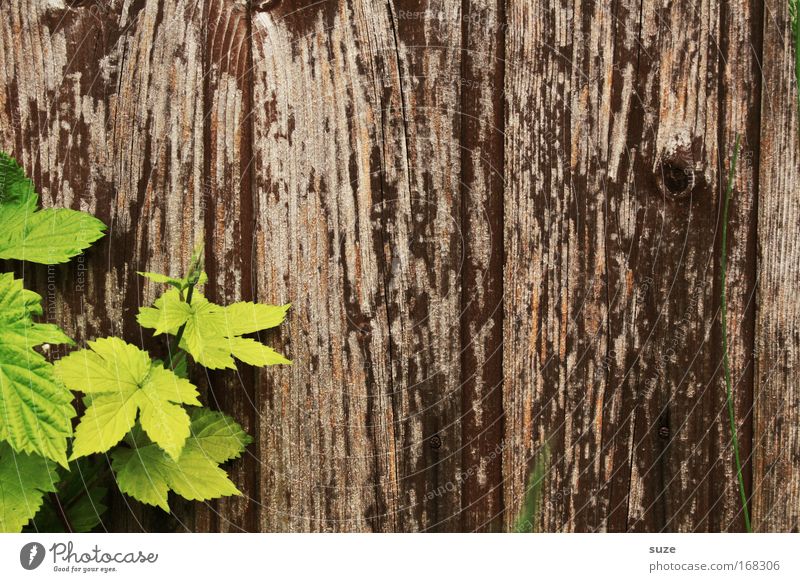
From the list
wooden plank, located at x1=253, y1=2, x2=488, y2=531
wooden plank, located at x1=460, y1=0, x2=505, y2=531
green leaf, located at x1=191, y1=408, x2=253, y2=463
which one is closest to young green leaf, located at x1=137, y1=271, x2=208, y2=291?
wooden plank, located at x1=253, y1=2, x2=488, y2=531

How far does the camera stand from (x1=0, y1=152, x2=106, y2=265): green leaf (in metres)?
1.09

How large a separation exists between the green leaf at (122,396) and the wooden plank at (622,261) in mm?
617

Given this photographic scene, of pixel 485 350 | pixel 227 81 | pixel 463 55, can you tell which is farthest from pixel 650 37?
pixel 227 81

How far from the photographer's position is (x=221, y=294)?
1188mm

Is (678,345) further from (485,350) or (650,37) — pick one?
(650,37)

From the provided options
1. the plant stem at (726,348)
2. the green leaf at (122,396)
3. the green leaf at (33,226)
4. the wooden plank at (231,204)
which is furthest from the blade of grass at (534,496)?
the green leaf at (33,226)

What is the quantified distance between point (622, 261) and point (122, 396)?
93cm

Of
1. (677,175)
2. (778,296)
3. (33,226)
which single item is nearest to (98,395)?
(33,226)

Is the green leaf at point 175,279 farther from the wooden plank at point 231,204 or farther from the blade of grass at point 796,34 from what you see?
the blade of grass at point 796,34

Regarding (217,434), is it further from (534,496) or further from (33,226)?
(534,496)

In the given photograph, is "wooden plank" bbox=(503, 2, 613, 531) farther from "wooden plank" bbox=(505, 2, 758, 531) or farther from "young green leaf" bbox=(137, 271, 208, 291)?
"young green leaf" bbox=(137, 271, 208, 291)

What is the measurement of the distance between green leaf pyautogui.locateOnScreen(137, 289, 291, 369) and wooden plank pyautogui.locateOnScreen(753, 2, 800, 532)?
3.06 feet

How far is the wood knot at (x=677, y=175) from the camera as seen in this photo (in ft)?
3.90

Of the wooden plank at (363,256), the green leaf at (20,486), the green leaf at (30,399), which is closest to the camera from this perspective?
the green leaf at (30,399)
